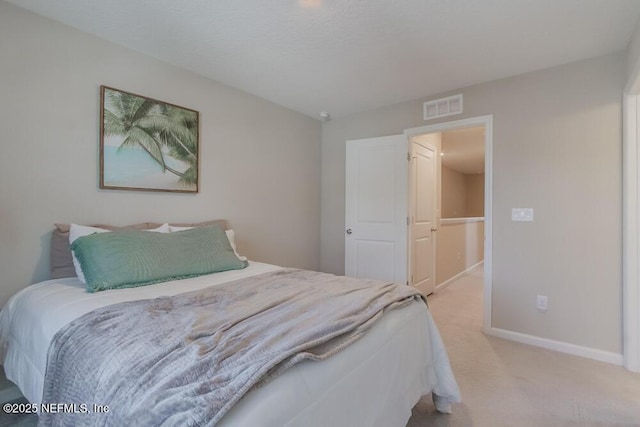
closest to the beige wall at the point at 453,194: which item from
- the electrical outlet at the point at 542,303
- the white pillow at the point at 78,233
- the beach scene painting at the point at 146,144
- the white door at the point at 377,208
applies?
the white door at the point at 377,208

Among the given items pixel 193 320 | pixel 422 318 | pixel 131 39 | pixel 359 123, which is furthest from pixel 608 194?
pixel 131 39

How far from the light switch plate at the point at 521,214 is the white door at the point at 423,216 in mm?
1021

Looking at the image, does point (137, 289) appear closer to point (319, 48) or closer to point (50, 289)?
point (50, 289)

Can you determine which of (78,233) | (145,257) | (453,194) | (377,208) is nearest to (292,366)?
(145,257)

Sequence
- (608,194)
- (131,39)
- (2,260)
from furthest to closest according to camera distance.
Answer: (608,194) < (131,39) < (2,260)

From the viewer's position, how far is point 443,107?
306 cm

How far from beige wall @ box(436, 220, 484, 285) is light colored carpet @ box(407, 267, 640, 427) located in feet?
5.85

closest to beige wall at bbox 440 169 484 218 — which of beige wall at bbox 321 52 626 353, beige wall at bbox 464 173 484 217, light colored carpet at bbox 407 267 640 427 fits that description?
beige wall at bbox 464 173 484 217

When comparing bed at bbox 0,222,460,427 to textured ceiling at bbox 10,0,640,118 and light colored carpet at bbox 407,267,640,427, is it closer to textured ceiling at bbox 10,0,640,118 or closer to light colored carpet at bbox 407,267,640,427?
light colored carpet at bbox 407,267,640,427

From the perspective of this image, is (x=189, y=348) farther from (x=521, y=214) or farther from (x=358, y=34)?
(x=521, y=214)

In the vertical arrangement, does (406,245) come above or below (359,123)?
below

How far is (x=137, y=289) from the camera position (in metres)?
1.68

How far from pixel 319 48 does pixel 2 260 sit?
248 cm

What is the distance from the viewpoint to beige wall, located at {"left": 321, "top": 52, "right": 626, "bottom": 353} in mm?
2287
